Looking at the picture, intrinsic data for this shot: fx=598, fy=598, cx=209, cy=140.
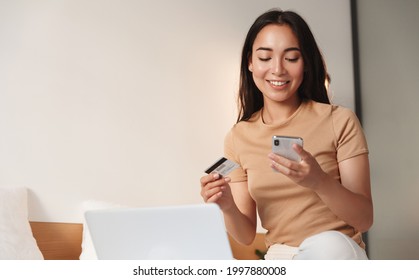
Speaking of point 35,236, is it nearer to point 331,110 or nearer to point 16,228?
point 16,228

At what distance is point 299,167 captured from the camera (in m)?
1.31

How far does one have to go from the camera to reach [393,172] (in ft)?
9.34

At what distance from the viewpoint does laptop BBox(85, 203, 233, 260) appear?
102 centimetres

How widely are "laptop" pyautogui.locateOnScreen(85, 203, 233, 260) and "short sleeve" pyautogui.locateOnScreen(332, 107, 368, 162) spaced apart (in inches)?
24.2

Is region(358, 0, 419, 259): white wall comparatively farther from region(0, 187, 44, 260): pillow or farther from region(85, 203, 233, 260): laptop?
region(85, 203, 233, 260): laptop

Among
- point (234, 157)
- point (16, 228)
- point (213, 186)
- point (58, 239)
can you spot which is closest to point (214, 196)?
point (213, 186)

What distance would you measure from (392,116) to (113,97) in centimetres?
133

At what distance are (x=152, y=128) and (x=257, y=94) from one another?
1.15 metres

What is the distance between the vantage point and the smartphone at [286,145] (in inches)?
50.6

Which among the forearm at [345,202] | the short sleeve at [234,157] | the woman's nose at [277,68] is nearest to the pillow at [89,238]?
the short sleeve at [234,157]

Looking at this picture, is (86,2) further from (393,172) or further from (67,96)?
(393,172)

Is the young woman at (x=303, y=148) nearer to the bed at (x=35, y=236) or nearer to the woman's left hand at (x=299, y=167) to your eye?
the woman's left hand at (x=299, y=167)
